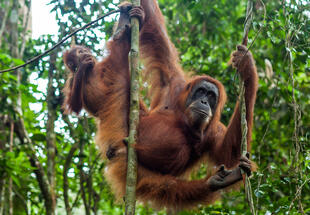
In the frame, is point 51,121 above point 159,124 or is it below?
above

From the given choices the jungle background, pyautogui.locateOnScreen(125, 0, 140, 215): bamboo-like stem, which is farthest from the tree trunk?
pyautogui.locateOnScreen(125, 0, 140, 215): bamboo-like stem

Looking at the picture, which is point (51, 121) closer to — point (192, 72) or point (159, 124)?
A: point (159, 124)

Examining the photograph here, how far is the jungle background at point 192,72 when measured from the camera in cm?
348

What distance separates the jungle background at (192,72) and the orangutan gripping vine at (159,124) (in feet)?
0.76

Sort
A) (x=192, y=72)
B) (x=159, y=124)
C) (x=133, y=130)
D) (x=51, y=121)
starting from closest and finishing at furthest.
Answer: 1. (x=133, y=130)
2. (x=159, y=124)
3. (x=51, y=121)
4. (x=192, y=72)

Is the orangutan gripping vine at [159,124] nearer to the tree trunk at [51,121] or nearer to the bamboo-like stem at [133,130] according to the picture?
the tree trunk at [51,121]

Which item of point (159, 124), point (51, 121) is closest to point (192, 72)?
point (159, 124)

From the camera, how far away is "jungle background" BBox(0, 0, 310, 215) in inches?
137

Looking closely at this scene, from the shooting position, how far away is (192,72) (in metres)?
5.07

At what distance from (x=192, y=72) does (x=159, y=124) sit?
4.79 feet

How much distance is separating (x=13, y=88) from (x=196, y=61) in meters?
2.78

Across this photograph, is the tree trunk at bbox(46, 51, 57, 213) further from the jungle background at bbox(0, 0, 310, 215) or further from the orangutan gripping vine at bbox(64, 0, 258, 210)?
the orangutan gripping vine at bbox(64, 0, 258, 210)

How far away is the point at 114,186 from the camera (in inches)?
156

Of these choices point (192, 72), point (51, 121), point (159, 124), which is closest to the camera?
point (159, 124)
